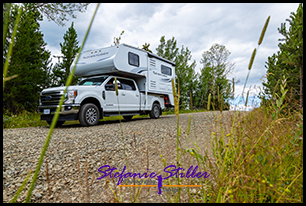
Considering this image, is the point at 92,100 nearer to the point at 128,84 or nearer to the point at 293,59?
the point at 128,84

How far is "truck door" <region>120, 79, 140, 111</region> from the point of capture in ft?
27.0

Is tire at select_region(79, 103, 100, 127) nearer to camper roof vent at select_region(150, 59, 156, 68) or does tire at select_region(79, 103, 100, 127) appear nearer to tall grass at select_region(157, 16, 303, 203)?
camper roof vent at select_region(150, 59, 156, 68)

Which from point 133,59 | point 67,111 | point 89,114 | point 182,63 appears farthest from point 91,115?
point 182,63

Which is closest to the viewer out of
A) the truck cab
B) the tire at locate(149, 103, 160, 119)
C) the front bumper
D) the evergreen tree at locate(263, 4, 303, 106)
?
the evergreen tree at locate(263, 4, 303, 106)

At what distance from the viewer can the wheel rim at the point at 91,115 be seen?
6602 millimetres

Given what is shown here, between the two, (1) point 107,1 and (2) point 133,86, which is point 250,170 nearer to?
(1) point 107,1

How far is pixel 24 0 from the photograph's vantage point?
81 cm

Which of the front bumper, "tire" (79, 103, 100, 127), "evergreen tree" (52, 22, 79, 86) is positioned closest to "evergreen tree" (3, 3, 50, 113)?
"evergreen tree" (52, 22, 79, 86)

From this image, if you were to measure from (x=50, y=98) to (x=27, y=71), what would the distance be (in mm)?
4717

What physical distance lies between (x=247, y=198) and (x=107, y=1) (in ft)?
4.71

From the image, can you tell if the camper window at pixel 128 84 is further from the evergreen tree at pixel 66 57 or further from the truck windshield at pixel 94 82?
the evergreen tree at pixel 66 57

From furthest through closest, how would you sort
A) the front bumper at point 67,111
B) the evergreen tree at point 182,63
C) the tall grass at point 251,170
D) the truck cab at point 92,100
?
the evergreen tree at point 182,63
the truck cab at point 92,100
the front bumper at point 67,111
the tall grass at point 251,170

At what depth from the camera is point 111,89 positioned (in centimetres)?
744

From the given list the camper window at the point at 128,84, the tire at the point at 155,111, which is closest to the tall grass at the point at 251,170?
the camper window at the point at 128,84
